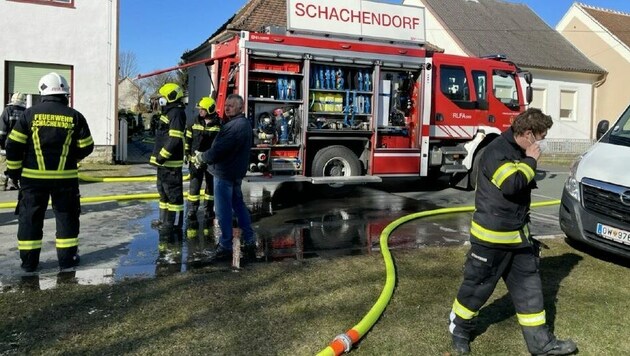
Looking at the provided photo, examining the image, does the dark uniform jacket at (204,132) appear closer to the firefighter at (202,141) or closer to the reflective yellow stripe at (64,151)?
the firefighter at (202,141)

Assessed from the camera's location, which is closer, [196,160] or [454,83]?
[196,160]

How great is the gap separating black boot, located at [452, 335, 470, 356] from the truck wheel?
5.68 meters

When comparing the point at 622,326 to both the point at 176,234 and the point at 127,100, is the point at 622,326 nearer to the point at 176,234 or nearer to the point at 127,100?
the point at 176,234

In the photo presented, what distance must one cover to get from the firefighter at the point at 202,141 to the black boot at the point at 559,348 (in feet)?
16.0

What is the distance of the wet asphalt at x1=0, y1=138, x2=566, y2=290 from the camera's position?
533 cm

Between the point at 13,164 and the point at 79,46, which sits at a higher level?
the point at 79,46

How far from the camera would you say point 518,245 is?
356cm

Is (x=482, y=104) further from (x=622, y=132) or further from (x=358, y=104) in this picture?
(x=622, y=132)

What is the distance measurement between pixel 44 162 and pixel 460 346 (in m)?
Answer: 3.84

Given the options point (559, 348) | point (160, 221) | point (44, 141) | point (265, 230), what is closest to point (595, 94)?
point (265, 230)

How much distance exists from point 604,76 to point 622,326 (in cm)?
2534

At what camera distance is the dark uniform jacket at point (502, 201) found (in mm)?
3473

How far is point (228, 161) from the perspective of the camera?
5.88 m

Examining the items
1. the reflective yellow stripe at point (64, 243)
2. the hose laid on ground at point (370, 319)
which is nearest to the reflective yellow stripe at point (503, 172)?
the hose laid on ground at point (370, 319)
